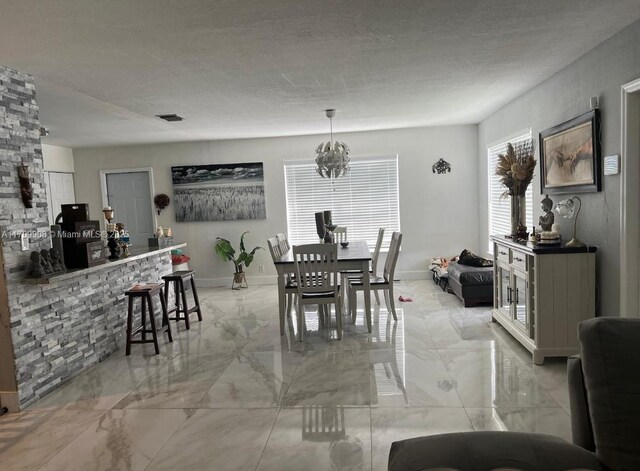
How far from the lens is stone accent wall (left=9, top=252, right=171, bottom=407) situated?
3.10 meters

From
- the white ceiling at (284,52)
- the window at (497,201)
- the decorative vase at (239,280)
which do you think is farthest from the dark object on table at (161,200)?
the window at (497,201)

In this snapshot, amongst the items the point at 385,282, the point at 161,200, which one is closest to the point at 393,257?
the point at 385,282

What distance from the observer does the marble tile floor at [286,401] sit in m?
Result: 2.42

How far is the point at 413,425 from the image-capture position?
2.58 metres

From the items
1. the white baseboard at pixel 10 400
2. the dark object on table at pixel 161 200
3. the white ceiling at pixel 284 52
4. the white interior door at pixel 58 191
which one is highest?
the white ceiling at pixel 284 52

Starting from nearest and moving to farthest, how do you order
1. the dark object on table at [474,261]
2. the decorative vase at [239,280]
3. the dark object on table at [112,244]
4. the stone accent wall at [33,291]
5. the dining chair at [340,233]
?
1. the stone accent wall at [33,291]
2. the dark object on table at [112,244]
3. the dark object on table at [474,261]
4. the dining chair at [340,233]
5. the decorative vase at [239,280]

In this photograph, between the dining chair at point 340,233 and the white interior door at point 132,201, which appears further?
the white interior door at point 132,201

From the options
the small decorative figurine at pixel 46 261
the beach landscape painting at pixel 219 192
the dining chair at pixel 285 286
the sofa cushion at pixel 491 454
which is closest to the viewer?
the sofa cushion at pixel 491 454

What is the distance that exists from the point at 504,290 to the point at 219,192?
4.73m

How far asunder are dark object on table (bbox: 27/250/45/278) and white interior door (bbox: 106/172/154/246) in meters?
4.32

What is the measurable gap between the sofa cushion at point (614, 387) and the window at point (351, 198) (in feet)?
Result: 18.5

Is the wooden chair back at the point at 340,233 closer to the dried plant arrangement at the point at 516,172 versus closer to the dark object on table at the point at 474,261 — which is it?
the dark object on table at the point at 474,261

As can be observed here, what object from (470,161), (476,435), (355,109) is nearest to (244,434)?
(476,435)

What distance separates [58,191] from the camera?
6992 mm
